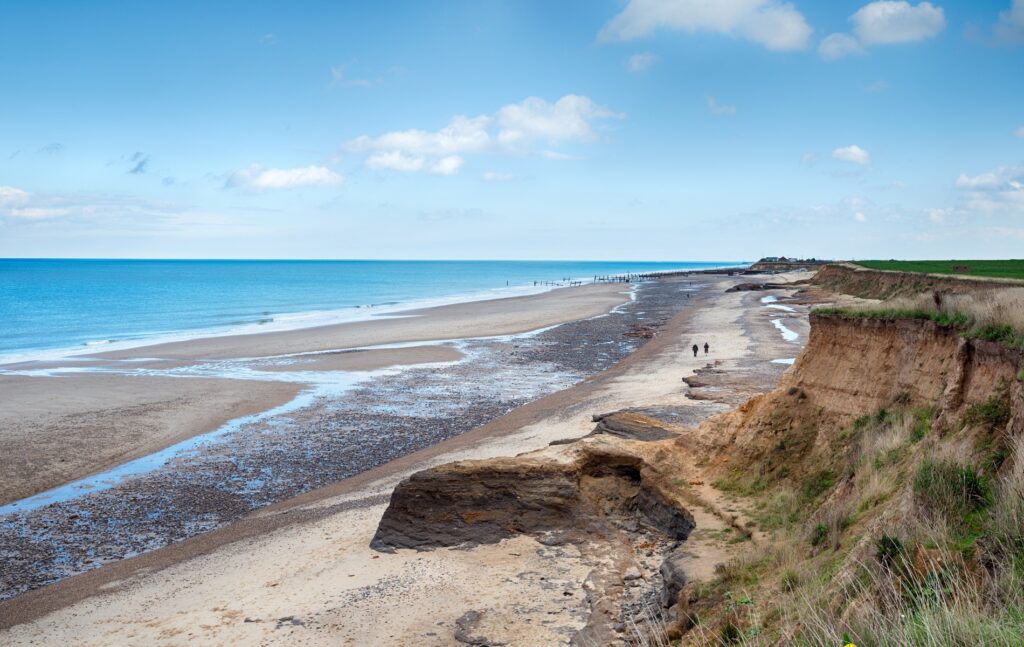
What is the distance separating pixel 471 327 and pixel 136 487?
3900 cm

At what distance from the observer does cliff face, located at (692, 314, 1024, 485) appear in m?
8.80

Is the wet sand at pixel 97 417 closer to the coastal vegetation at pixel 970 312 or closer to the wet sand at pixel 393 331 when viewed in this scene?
the wet sand at pixel 393 331

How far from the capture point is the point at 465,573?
36.9ft

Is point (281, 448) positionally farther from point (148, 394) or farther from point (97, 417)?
point (148, 394)

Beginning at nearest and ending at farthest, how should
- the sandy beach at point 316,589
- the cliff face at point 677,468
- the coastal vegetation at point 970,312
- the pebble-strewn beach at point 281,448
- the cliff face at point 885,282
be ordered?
1. the coastal vegetation at point 970,312
2. the sandy beach at point 316,589
3. the cliff face at point 677,468
4. the pebble-strewn beach at point 281,448
5. the cliff face at point 885,282

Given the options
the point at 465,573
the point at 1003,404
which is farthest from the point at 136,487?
the point at 1003,404

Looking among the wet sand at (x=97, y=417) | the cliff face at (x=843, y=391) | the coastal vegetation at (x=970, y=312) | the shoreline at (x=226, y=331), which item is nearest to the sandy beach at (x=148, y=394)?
the wet sand at (x=97, y=417)

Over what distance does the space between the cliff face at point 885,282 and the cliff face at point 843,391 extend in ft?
89.3

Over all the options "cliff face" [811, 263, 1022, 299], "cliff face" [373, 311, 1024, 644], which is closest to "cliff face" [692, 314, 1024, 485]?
"cliff face" [373, 311, 1024, 644]

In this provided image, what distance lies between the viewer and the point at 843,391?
11.7m

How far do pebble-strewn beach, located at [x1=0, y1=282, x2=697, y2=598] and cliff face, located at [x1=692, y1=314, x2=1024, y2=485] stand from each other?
34.4ft

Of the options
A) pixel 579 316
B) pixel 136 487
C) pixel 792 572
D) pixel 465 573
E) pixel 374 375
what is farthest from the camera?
pixel 579 316

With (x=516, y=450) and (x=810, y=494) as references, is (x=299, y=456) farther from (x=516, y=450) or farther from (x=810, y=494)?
(x=810, y=494)

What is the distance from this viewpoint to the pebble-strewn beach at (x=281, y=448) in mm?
14742
